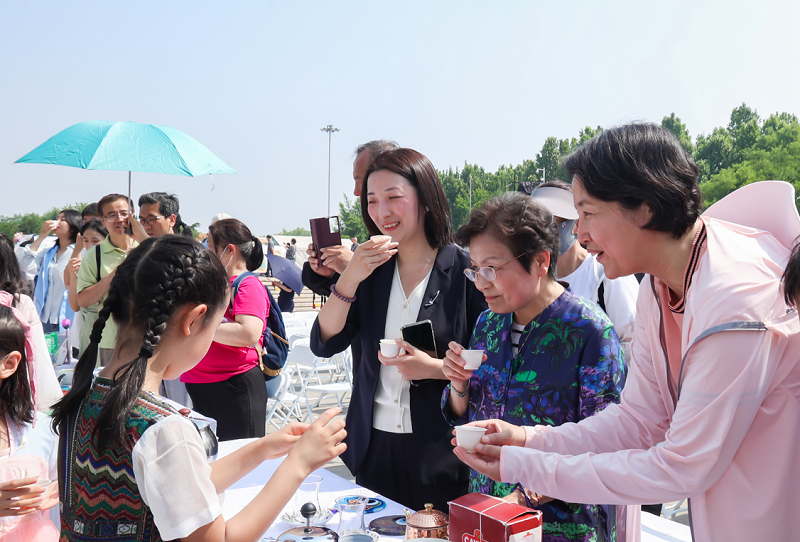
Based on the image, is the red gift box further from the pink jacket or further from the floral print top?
the floral print top

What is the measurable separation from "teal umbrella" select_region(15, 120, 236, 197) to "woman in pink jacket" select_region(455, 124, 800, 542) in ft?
12.0

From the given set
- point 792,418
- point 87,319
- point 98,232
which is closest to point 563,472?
point 792,418

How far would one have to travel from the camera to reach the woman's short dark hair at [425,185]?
2.54 m

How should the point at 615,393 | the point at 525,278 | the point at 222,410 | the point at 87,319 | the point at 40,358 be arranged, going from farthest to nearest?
the point at 87,319
the point at 222,410
the point at 40,358
the point at 525,278
the point at 615,393

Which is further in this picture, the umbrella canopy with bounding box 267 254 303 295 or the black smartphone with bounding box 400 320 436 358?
the umbrella canopy with bounding box 267 254 303 295

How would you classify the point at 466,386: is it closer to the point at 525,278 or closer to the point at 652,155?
the point at 525,278

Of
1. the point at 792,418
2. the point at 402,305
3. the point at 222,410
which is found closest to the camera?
the point at 792,418

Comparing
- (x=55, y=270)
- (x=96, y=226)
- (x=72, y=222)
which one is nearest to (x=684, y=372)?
(x=96, y=226)

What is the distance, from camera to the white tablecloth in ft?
6.53

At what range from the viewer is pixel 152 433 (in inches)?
52.9

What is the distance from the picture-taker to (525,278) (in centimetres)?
204

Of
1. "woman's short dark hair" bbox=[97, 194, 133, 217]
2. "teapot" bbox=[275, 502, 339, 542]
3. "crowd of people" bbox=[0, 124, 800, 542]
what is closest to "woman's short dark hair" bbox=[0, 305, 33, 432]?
"crowd of people" bbox=[0, 124, 800, 542]

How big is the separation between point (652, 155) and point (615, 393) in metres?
0.81

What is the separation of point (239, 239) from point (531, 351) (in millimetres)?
2510
